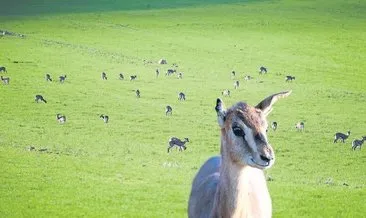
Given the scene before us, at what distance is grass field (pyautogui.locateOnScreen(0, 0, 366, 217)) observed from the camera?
1880 cm

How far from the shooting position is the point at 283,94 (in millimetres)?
9195

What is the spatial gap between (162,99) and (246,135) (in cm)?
2943

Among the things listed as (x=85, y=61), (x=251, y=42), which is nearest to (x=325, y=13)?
(x=251, y=42)

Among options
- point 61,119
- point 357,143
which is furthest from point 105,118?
point 357,143

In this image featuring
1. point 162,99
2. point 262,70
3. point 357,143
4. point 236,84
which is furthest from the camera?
point 262,70

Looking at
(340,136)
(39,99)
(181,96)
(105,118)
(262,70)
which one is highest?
(262,70)

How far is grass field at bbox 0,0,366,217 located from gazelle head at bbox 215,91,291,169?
7880 millimetres

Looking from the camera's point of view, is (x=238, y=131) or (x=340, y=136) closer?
(x=238, y=131)

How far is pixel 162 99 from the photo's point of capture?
37.8 meters

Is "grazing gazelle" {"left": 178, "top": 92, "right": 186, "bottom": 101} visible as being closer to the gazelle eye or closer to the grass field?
the grass field

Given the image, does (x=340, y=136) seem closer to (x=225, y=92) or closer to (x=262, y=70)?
(x=225, y=92)

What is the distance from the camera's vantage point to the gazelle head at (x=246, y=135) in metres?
8.16

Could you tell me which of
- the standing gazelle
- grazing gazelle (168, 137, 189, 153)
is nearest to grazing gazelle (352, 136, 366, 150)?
grazing gazelle (168, 137, 189, 153)

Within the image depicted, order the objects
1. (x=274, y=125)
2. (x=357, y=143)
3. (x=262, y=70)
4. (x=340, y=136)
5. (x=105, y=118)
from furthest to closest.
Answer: (x=262, y=70) → (x=105, y=118) → (x=274, y=125) → (x=340, y=136) → (x=357, y=143)
